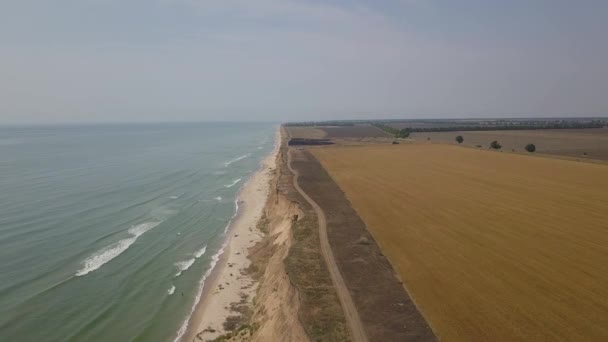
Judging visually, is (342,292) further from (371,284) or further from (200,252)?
(200,252)

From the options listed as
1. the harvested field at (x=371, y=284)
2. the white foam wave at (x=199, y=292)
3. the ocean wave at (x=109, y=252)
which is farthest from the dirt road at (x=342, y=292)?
the ocean wave at (x=109, y=252)

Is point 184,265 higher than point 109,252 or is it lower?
lower

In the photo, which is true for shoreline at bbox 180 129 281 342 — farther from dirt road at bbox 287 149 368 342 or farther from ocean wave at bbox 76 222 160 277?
ocean wave at bbox 76 222 160 277

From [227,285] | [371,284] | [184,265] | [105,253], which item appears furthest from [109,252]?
[371,284]

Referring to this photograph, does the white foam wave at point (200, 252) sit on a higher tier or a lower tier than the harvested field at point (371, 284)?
lower

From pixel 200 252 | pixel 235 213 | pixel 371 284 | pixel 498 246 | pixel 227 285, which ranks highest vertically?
pixel 371 284

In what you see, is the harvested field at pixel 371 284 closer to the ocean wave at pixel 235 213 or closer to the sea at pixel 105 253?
the sea at pixel 105 253
